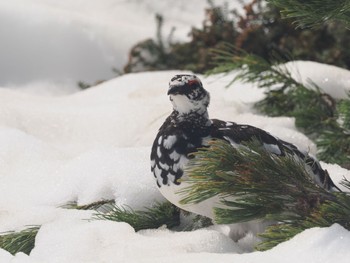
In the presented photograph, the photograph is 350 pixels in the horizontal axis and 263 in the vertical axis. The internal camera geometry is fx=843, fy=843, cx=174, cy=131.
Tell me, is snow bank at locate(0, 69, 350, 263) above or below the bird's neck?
below

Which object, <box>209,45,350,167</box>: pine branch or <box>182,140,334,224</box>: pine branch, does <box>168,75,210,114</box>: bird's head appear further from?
<box>209,45,350,167</box>: pine branch

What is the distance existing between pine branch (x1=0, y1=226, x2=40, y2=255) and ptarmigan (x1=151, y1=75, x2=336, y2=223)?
1.53 feet

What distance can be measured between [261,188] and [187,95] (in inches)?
20.1

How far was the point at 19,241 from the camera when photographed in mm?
2629

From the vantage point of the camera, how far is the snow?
2.35 m

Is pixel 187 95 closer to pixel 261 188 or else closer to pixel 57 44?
pixel 261 188

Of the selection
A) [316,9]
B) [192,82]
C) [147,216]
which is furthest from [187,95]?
[316,9]

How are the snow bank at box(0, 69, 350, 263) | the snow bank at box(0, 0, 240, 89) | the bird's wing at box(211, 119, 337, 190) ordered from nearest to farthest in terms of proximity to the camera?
1. the snow bank at box(0, 69, 350, 263)
2. the bird's wing at box(211, 119, 337, 190)
3. the snow bank at box(0, 0, 240, 89)

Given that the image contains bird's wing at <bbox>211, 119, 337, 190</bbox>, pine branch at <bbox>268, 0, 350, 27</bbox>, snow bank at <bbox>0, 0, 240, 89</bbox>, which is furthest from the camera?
snow bank at <bbox>0, 0, 240, 89</bbox>

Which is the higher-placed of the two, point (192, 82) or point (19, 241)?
point (192, 82)

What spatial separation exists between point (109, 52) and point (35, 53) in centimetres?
53

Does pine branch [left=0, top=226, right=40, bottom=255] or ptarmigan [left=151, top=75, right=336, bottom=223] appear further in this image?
pine branch [left=0, top=226, right=40, bottom=255]

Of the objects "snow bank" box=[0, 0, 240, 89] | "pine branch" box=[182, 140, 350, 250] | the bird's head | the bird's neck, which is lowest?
"pine branch" box=[182, 140, 350, 250]

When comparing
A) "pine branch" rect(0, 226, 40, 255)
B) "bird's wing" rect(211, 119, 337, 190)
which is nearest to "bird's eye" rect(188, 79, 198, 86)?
"bird's wing" rect(211, 119, 337, 190)
